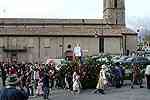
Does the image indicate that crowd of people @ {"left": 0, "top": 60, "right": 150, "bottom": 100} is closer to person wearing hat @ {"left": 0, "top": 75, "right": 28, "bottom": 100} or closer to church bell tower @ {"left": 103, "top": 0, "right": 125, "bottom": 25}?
person wearing hat @ {"left": 0, "top": 75, "right": 28, "bottom": 100}

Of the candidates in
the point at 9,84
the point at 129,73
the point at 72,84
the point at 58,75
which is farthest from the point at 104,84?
the point at 9,84

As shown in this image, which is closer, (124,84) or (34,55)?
(124,84)

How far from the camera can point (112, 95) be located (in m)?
22.7

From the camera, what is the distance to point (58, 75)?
2672 centimetres

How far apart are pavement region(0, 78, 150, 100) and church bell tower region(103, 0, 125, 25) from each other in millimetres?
71837

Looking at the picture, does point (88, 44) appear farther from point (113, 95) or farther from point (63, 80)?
point (113, 95)

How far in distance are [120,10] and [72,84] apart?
73.5 metres

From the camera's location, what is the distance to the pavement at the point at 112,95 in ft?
70.8

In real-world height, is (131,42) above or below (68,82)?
above

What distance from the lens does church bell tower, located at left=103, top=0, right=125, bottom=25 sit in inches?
3804

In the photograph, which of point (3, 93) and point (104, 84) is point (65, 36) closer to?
point (104, 84)

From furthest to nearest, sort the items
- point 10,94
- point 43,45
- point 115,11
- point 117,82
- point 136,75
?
point 115,11
point 43,45
point 117,82
point 136,75
point 10,94

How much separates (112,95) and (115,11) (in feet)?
248

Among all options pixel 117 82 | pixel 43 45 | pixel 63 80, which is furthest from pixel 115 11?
pixel 117 82
